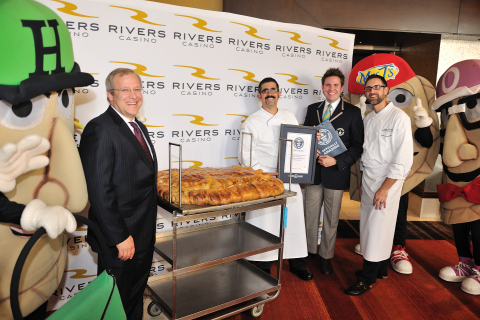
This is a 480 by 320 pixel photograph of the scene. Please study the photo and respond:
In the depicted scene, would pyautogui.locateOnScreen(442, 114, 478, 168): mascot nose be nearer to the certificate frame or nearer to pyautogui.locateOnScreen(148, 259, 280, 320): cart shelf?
the certificate frame

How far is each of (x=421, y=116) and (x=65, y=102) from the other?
2910 millimetres

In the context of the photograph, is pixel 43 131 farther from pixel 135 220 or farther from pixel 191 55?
pixel 191 55

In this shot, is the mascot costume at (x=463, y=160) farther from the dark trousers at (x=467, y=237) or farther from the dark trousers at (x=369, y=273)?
the dark trousers at (x=369, y=273)

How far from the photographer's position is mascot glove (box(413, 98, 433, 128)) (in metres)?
3.04

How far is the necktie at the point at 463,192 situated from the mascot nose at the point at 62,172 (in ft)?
10.3

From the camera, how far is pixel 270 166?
3.09 m

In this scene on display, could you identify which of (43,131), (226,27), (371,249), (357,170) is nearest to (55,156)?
(43,131)

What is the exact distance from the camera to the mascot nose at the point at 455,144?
9.87ft

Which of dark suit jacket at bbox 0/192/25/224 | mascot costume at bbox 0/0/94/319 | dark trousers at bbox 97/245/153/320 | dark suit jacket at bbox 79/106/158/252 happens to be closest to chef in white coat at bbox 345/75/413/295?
dark trousers at bbox 97/245/153/320

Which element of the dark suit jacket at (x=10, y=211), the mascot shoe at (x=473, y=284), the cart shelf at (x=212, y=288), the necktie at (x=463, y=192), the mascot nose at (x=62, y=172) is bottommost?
the mascot shoe at (x=473, y=284)

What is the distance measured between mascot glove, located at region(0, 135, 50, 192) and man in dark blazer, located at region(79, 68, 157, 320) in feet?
1.71

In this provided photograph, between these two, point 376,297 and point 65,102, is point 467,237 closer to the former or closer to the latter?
point 376,297

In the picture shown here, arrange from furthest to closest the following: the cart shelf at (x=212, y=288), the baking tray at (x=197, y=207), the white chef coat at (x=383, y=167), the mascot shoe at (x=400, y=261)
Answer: the mascot shoe at (x=400, y=261), the white chef coat at (x=383, y=167), the cart shelf at (x=212, y=288), the baking tray at (x=197, y=207)

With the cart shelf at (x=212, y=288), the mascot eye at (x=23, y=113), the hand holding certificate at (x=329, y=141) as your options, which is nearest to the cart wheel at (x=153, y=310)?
the cart shelf at (x=212, y=288)
